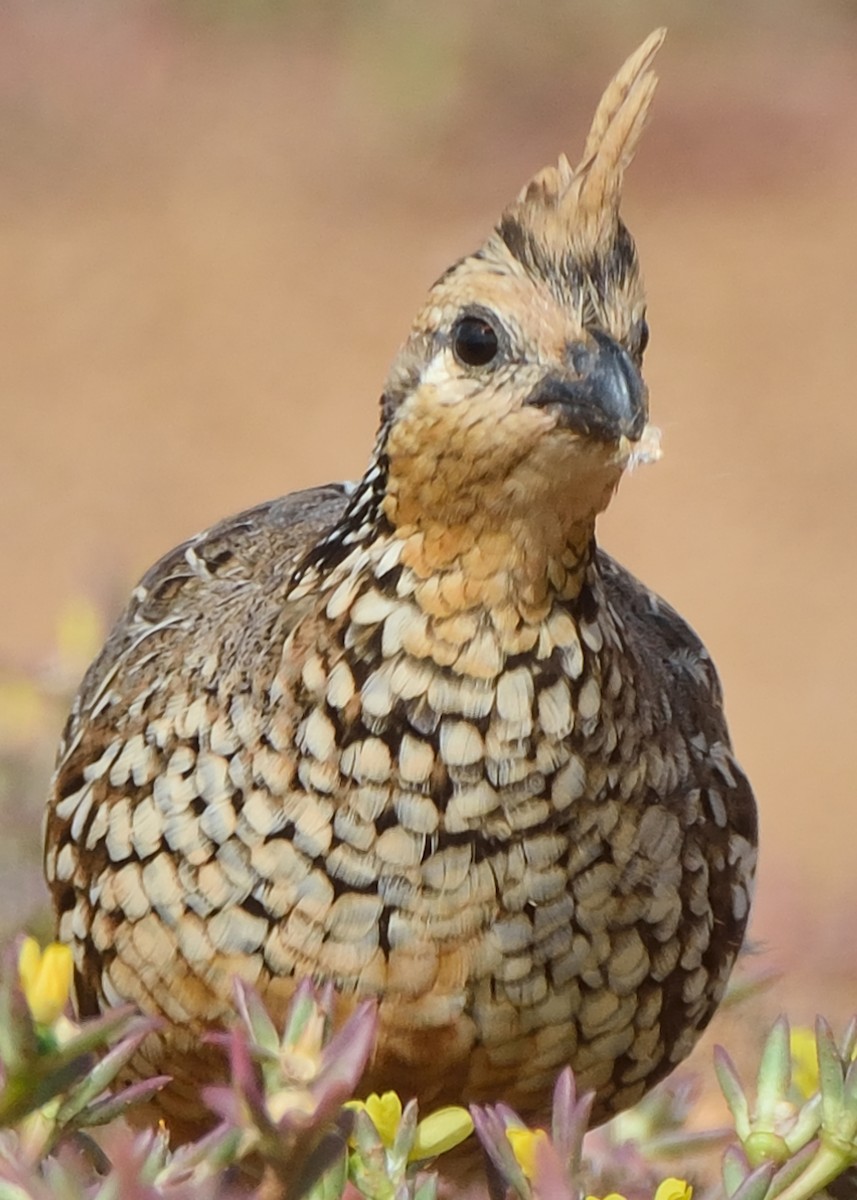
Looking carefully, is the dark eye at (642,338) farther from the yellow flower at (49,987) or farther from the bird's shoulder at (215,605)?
the yellow flower at (49,987)

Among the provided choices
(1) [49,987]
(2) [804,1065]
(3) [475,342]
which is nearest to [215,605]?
(3) [475,342]

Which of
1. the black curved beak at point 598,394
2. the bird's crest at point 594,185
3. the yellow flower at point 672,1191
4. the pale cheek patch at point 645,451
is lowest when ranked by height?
the yellow flower at point 672,1191

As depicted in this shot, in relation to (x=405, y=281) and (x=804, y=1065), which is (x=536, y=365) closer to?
(x=804, y=1065)

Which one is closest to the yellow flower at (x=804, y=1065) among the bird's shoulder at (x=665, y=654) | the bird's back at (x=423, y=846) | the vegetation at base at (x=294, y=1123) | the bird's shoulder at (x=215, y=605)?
the bird's back at (x=423, y=846)

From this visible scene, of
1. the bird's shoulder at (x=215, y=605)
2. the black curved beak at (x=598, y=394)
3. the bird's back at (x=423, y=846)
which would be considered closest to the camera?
the black curved beak at (x=598, y=394)

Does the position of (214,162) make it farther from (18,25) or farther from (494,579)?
(494,579)

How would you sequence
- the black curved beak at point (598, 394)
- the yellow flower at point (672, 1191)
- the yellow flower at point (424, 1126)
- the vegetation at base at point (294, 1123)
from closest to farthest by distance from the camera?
the vegetation at base at point (294, 1123)
the yellow flower at point (672, 1191)
the yellow flower at point (424, 1126)
the black curved beak at point (598, 394)

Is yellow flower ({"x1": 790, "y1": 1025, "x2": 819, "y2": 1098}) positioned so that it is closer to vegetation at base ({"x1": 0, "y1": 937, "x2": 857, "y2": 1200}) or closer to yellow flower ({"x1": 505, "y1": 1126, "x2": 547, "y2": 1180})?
vegetation at base ({"x1": 0, "y1": 937, "x2": 857, "y2": 1200})
